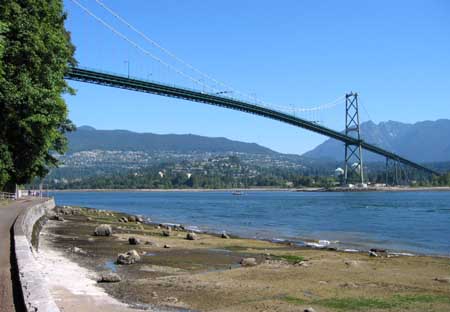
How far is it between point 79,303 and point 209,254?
8.00 metres

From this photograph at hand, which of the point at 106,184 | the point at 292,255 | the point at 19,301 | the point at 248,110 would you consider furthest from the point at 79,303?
the point at 106,184

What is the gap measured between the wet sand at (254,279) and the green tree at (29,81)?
358 centimetres

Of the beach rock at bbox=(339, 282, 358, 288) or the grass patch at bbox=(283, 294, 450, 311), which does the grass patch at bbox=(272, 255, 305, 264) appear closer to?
the beach rock at bbox=(339, 282, 358, 288)

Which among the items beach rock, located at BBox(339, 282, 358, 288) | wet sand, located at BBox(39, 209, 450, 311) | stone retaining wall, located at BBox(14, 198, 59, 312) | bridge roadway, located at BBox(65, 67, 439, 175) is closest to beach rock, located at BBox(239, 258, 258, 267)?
wet sand, located at BBox(39, 209, 450, 311)

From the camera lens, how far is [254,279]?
1140 centimetres

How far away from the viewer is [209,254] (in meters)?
16.0

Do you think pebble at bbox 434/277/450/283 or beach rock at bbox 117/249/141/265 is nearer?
pebble at bbox 434/277/450/283

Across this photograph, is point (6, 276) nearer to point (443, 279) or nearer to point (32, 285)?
point (32, 285)

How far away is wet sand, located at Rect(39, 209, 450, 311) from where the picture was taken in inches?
359

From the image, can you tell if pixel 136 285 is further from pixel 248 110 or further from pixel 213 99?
pixel 248 110

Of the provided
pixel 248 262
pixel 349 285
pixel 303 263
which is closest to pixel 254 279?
pixel 349 285

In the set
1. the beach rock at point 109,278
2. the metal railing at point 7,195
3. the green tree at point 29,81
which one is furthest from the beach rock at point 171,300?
the metal railing at point 7,195

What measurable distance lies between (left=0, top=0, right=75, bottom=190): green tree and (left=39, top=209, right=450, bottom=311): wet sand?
3.58 m

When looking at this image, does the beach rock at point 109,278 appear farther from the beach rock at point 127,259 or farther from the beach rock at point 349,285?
the beach rock at point 349,285
